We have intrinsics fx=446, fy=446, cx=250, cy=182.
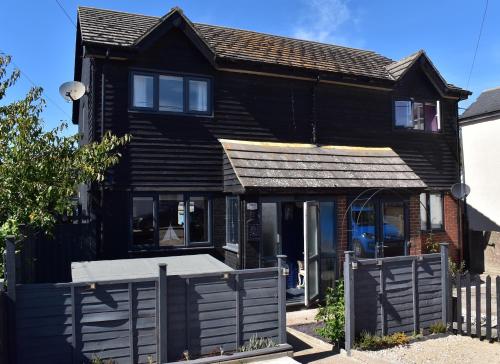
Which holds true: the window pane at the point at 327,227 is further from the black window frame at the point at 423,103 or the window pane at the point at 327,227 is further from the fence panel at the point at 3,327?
the fence panel at the point at 3,327

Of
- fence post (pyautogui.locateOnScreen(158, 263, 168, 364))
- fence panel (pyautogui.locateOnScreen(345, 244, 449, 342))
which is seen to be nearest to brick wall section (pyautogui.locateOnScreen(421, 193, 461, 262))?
fence panel (pyautogui.locateOnScreen(345, 244, 449, 342))

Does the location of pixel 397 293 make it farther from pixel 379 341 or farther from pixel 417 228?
pixel 417 228

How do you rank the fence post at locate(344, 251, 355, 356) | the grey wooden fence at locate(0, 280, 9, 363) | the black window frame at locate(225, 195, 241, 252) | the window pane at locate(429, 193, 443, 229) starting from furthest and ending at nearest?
1. the window pane at locate(429, 193, 443, 229)
2. the black window frame at locate(225, 195, 241, 252)
3. the fence post at locate(344, 251, 355, 356)
4. the grey wooden fence at locate(0, 280, 9, 363)

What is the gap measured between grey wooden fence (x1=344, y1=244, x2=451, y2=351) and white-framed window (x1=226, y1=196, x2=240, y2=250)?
3.44 metres

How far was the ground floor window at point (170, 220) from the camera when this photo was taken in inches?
424

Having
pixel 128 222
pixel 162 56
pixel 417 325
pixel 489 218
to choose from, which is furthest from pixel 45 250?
pixel 489 218

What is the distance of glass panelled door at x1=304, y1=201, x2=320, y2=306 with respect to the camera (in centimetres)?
1027

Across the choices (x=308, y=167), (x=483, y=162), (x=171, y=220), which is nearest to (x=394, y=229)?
(x=308, y=167)

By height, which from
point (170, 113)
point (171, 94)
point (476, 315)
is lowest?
point (476, 315)

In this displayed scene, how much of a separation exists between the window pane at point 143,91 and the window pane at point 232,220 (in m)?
3.12

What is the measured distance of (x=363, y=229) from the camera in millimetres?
11836

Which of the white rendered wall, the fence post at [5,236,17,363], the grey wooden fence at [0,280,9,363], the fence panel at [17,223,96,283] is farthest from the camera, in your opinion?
the white rendered wall

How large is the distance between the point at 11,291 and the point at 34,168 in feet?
10.0

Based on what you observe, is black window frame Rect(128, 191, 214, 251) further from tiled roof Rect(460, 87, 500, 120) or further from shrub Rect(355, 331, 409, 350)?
tiled roof Rect(460, 87, 500, 120)
